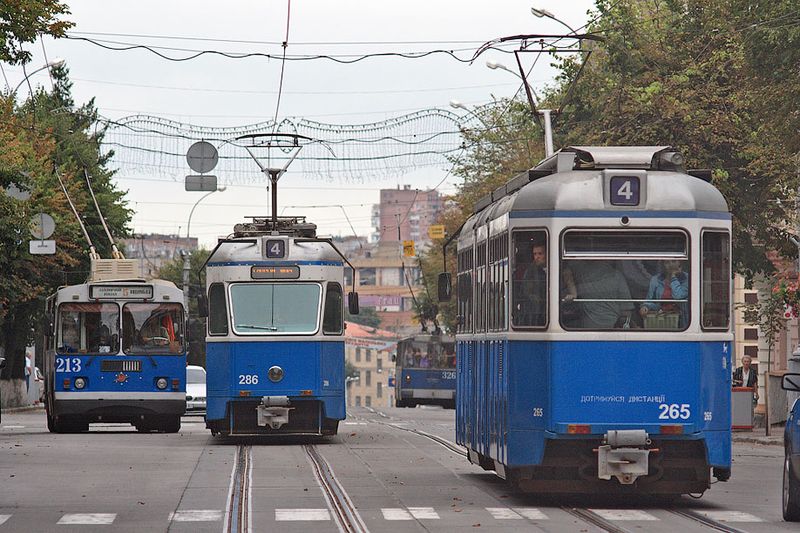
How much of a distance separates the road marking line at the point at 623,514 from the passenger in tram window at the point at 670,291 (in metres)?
1.69

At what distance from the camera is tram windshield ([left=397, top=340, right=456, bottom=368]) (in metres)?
63.5

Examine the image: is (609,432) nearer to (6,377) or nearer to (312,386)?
(312,386)

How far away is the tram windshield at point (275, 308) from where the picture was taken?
2834 cm

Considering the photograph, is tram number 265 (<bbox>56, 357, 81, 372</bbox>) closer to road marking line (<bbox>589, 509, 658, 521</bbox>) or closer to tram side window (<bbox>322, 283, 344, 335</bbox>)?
tram side window (<bbox>322, 283, 344, 335</bbox>)

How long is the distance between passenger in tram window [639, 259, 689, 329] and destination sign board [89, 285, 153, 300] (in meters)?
17.7

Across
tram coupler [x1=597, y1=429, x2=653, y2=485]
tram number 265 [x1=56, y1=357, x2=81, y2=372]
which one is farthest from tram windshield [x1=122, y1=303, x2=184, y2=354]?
tram coupler [x1=597, y1=429, x2=653, y2=485]

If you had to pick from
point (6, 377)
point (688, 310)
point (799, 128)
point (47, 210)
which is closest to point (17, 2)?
point (688, 310)

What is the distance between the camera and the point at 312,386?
93.2 feet

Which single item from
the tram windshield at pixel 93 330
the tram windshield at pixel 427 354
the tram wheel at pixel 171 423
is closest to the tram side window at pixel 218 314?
the tram windshield at pixel 93 330

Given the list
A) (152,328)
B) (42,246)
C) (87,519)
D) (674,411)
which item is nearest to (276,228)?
(152,328)

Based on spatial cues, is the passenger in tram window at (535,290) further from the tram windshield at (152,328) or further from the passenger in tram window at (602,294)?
the tram windshield at (152,328)

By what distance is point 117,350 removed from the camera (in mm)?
32844

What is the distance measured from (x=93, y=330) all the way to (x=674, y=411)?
18300 mm

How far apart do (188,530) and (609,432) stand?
12.9 feet
